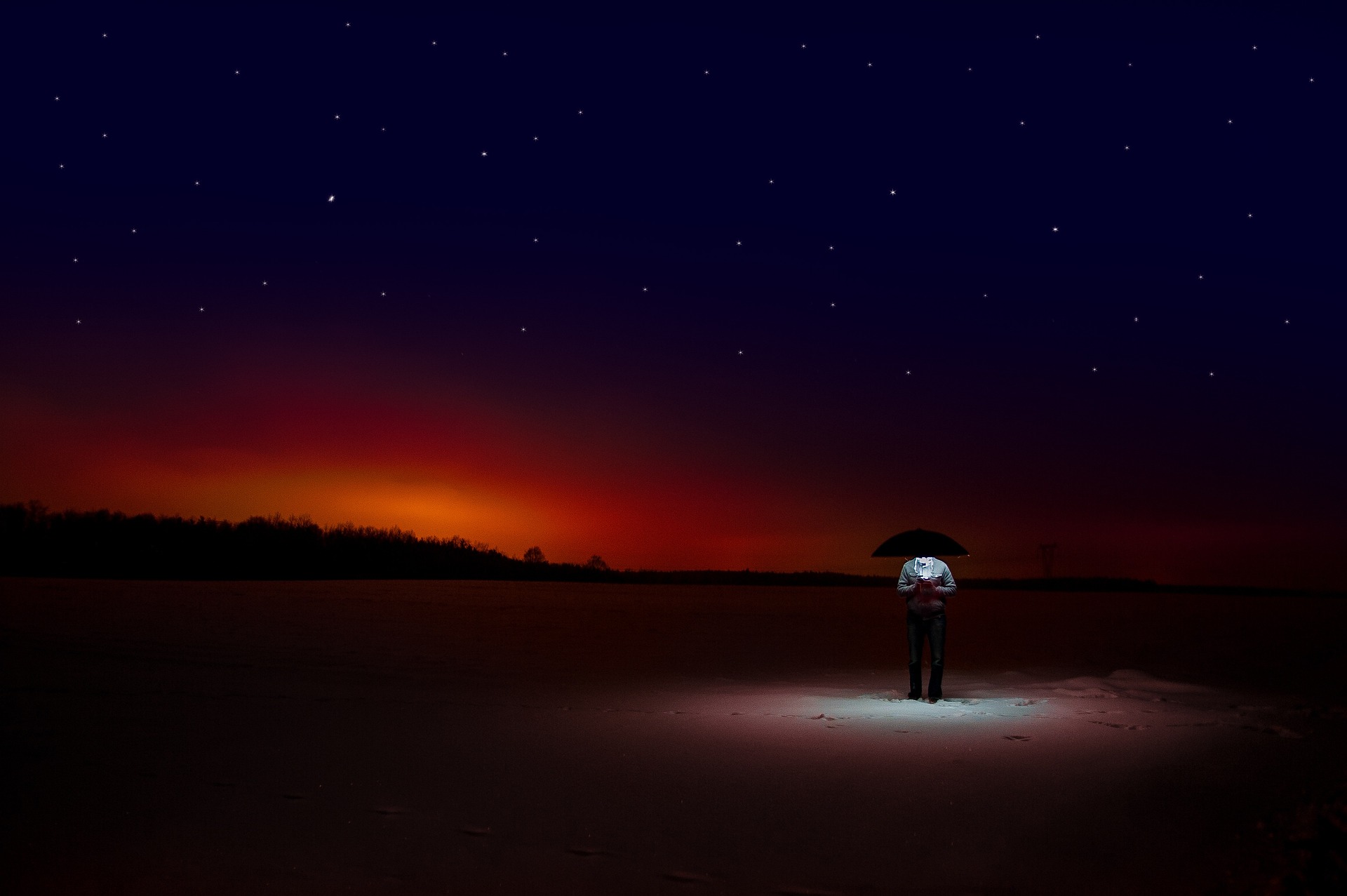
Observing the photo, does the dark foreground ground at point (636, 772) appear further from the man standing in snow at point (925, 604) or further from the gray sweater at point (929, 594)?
the gray sweater at point (929, 594)

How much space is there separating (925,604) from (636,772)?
19.9 feet

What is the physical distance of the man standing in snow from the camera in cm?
1342

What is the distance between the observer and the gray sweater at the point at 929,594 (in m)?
13.4

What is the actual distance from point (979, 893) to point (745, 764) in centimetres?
334

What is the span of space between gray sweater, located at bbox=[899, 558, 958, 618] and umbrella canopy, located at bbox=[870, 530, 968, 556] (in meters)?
0.18

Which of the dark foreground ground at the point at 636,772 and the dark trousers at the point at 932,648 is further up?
the dark trousers at the point at 932,648

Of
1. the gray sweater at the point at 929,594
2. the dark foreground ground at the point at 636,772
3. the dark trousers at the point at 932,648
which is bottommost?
the dark foreground ground at the point at 636,772

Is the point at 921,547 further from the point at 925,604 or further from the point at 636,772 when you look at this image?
the point at 636,772

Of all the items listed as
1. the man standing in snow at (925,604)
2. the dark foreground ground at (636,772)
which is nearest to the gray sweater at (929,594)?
the man standing in snow at (925,604)

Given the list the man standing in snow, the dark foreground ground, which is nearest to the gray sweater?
the man standing in snow

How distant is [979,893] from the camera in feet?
17.8

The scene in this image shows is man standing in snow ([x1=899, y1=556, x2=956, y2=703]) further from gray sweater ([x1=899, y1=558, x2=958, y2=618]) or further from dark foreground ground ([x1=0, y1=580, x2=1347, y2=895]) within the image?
dark foreground ground ([x1=0, y1=580, x2=1347, y2=895])

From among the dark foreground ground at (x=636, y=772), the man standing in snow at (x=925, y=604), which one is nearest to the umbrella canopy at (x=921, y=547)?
the man standing in snow at (x=925, y=604)

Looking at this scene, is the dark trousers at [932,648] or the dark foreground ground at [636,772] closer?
the dark foreground ground at [636,772]
